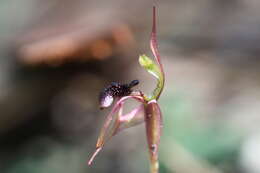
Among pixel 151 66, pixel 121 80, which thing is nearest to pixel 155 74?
pixel 151 66

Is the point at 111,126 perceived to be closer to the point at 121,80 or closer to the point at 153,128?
the point at 153,128

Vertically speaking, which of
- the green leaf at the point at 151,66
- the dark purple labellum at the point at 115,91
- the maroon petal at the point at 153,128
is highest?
the green leaf at the point at 151,66

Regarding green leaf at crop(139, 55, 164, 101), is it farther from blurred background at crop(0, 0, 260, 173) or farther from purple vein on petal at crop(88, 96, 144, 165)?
blurred background at crop(0, 0, 260, 173)

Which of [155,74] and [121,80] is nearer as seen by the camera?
[155,74]

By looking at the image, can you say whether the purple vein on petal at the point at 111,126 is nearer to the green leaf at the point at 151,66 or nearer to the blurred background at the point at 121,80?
the green leaf at the point at 151,66

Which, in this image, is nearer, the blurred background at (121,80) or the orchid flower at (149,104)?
the orchid flower at (149,104)

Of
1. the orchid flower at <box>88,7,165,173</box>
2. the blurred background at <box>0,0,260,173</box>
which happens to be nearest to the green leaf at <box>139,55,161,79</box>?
the orchid flower at <box>88,7,165,173</box>

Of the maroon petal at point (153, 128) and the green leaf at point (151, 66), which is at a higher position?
the green leaf at point (151, 66)

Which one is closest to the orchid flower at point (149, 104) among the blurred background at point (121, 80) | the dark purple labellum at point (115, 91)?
the dark purple labellum at point (115, 91)

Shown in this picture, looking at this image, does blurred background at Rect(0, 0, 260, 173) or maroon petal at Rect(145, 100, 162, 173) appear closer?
maroon petal at Rect(145, 100, 162, 173)
